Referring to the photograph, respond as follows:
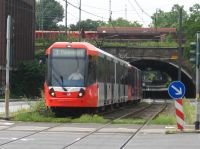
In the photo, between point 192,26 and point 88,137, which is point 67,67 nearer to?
point 88,137

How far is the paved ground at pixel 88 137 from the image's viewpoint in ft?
60.0

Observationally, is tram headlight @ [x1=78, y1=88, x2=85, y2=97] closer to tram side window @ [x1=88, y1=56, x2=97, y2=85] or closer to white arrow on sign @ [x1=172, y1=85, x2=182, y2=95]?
tram side window @ [x1=88, y1=56, x2=97, y2=85]

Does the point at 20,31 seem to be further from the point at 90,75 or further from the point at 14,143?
the point at 14,143

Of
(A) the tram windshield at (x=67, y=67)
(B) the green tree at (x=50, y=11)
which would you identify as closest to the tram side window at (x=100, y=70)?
(A) the tram windshield at (x=67, y=67)

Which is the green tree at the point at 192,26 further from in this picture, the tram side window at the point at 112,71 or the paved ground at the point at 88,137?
the paved ground at the point at 88,137

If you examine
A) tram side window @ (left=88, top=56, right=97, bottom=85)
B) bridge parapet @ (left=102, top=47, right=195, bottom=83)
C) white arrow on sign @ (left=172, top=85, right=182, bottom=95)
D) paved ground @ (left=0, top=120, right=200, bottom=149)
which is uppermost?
bridge parapet @ (left=102, top=47, right=195, bottom=83)

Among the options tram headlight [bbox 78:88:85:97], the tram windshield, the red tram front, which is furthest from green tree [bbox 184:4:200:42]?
tram headlight [bbox 78:88:85:97]

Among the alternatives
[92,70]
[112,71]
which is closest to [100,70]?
[92,70]

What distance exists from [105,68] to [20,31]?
54409 mm

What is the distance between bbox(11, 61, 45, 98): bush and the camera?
8454 cm

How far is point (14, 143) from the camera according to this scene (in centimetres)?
1859

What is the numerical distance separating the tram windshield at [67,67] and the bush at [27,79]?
52722 mm

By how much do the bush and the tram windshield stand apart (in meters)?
52.7

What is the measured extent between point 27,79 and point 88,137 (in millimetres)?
64496
